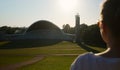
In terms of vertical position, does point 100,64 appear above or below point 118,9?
below

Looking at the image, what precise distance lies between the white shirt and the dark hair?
7.7 inches

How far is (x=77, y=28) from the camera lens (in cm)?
8881

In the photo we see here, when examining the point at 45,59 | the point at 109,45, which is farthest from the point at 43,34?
the point at 109,45

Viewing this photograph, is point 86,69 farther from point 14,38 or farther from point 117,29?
point 14,38

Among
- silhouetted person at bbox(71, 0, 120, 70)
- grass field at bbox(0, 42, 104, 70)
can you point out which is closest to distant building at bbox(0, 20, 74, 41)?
grass field at bbox(0, 42, 104, 70)

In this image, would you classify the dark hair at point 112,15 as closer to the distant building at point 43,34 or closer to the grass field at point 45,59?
the grass field at point 45,59

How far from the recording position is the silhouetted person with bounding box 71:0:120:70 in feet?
6.31

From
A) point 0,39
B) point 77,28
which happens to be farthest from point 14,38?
point 77,28

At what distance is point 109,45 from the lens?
6.67 feet

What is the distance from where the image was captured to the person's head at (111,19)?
1.92 m

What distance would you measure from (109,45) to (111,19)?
0.20m

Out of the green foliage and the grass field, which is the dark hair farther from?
the green foliage

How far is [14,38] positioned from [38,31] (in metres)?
9.74

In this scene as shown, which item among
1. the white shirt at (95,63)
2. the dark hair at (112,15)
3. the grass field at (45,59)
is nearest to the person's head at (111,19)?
the dark hair at (112,15)
